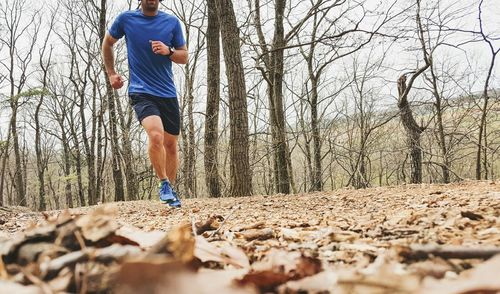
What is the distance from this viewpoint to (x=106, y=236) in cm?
80

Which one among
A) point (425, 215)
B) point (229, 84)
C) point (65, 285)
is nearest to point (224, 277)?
point (65, 285)

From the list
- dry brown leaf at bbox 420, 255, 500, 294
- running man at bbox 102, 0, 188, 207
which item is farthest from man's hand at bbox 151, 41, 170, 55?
dry brown leaf at bbox 420, 255, 500, 294

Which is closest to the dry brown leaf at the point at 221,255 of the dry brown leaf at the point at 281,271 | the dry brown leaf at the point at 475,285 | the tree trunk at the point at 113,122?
the dry brown leaf at the point at 281,271

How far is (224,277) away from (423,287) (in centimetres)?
29

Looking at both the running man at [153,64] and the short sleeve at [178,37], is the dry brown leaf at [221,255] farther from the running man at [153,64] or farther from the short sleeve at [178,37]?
the short sleeve at [178,37]

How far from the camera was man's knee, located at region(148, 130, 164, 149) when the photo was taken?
3509 millimetres

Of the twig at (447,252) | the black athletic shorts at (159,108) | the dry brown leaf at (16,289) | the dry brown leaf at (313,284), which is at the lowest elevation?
the dry brown leaf at (313,284)

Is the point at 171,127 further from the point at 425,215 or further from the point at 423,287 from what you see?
the point at 423,287

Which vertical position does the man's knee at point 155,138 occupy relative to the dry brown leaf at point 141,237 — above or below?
above

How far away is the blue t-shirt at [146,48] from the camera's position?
3.78 meters

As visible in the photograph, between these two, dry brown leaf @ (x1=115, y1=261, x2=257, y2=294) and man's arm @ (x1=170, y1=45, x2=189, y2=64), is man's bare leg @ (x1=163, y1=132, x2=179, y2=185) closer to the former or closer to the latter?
man's arm @ (x1=170, y1=45, x2=189, y2=64)

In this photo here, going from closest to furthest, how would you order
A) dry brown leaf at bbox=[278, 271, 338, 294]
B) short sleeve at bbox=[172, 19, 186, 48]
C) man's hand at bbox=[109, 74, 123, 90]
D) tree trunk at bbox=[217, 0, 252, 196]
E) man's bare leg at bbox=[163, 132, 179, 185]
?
dry brown leaf at bbox=[278, 271, 338, 294] < man's hand at bbox=[109, 74, 123, 90] < short sleeve at bbox=[172, 19, 186, 48] < man's bare leg at bbox=[163, 132, 179, 185] < tree trunk at bbox=[217, 0, 252, 196]

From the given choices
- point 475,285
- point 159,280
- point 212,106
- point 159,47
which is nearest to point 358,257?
point 475,285

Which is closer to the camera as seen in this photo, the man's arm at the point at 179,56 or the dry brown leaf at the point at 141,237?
the dry brown leaf at the point at 141,237
